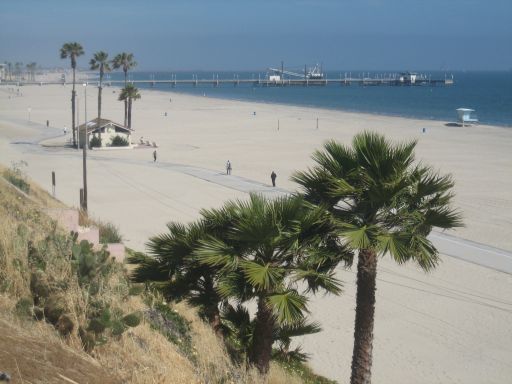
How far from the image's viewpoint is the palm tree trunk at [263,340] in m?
7.67

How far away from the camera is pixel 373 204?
7773mm

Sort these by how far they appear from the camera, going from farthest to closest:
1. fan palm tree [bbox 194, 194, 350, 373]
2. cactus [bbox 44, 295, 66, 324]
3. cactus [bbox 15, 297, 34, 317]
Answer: fan palm tree [bbox 194, 194, 350, 373] < cactus [bbox 44, 295, 66, 324] < cactus [bbox 15, 297, 34, 317]

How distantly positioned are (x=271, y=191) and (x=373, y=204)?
21.0 meters

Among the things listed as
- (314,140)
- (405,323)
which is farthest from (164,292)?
(314,140)

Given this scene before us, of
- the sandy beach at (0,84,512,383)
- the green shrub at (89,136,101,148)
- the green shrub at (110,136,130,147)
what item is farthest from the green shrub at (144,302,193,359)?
the green shrub at (110,136,130,147)

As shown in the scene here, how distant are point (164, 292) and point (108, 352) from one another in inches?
81.3

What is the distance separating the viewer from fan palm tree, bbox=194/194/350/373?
7.28m

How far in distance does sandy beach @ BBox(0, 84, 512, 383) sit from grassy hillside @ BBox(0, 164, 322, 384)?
4895 millimetres

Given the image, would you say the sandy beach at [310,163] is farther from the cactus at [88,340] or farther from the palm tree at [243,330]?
the cactus at [88,340]

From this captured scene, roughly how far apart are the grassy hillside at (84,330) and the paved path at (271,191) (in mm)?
4308

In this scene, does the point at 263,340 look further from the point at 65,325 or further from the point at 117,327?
the point at 65,325

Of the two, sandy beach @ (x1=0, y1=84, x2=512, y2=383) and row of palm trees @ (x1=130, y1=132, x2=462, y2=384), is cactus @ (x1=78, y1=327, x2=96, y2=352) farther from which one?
sandy beach @ (x1=0, y1=84, x2=512, y2=383)

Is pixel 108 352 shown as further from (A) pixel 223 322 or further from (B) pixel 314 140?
(B) pixel 314 140

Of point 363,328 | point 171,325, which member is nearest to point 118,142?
point 171,325
